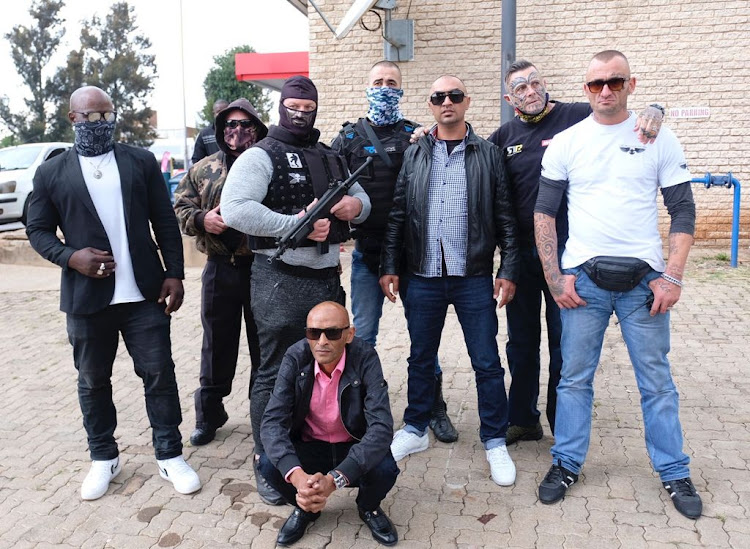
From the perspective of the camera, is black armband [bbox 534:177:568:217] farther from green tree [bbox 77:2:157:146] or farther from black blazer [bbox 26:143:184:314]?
green tree [bbox 77:2:157:146]

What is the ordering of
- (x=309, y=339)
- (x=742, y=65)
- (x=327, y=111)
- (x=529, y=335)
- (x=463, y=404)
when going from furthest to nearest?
(x=327, y=111), (x=742, y=65), (x=463, y=404), (x=529, y=335), (x=309, y=339)

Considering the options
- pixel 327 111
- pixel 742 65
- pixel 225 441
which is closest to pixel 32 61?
pixel 327 111

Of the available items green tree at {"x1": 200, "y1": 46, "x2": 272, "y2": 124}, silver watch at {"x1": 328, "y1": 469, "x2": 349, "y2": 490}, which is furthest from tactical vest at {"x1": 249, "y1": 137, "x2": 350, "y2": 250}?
green tree at {"x1": 200, "y1": 46, "x2": 272, "y2": 124}

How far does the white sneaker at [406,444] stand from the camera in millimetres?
3889

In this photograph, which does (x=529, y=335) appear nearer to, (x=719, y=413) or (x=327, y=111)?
(x=719, y=413)

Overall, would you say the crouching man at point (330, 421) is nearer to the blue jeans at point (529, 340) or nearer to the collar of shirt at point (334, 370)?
the collar of shirt at point (334, 370)

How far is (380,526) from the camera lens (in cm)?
312

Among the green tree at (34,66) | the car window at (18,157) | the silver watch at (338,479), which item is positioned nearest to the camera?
the silver watch at (338,479)

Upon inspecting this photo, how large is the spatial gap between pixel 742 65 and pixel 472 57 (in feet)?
12.1

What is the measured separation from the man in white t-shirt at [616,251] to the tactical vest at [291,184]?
101cm

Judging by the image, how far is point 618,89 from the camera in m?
3.18

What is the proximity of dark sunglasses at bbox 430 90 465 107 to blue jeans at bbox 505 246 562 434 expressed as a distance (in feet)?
2.76

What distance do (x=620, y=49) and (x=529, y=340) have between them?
747cm

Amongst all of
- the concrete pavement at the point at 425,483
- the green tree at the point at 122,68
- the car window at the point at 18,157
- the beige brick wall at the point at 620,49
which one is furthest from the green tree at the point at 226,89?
the concrete pavement at the point at 425,483
